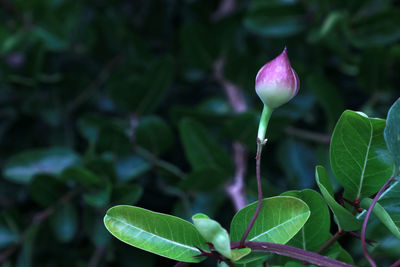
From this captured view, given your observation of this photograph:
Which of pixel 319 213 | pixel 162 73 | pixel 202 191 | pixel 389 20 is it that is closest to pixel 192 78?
pixel 162 73

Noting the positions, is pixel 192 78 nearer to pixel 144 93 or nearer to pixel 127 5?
pixel 144 93

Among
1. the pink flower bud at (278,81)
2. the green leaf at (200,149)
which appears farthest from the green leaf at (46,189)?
the pink flower bud at (278,81)

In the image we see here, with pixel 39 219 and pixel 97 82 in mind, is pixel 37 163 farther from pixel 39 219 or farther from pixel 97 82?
pixel 97 82

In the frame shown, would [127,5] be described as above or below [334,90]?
above

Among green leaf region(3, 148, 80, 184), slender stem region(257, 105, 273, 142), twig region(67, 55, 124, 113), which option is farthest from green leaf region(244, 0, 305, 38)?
slender stem region(257, 105, 273, 142)

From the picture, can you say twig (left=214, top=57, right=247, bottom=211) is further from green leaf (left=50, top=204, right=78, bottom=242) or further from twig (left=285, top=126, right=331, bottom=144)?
green leaf (left=50, top=204, right=78, bottom=242)

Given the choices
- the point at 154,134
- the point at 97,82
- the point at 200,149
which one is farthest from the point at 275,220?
the point at 97,82
